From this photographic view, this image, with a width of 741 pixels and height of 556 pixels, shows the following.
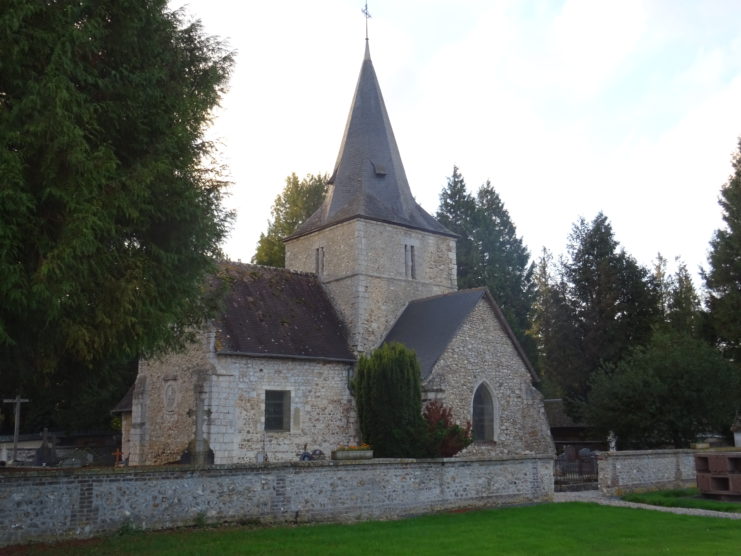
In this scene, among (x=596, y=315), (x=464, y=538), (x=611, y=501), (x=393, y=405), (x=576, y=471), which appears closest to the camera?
(x=464, y=538)

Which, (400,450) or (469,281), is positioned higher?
(469,281)

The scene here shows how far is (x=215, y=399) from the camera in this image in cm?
2153

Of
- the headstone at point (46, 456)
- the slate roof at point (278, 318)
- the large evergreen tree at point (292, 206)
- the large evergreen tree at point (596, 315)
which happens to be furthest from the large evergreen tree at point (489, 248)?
the headstone at point (46, 456)

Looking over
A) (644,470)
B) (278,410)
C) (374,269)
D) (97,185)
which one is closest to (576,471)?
(644,470)

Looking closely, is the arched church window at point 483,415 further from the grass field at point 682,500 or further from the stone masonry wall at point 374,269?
the grass field at point 682,500

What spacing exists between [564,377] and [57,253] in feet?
110

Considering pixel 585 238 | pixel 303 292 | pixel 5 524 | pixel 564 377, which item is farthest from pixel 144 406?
pixel 585 238

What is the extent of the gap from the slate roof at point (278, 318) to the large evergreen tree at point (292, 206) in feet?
46.2

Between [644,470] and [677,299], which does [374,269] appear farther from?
[677,299]

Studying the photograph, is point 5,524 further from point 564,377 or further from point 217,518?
A: point 564,377

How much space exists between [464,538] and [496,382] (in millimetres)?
13050

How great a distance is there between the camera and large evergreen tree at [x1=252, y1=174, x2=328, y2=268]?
41.9 m

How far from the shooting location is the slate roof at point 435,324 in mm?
23844

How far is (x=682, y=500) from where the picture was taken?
18.2 meters
